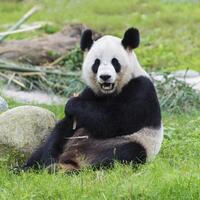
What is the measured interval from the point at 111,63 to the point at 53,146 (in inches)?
39.7

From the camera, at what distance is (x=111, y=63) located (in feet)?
23.9

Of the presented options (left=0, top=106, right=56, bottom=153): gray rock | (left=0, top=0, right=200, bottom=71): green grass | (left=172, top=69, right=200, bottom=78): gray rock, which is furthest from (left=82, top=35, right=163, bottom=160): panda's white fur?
(left=0, top=0, right=200, bottom=71): green grass

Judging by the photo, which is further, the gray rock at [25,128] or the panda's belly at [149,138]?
the gray rock at [25,128]

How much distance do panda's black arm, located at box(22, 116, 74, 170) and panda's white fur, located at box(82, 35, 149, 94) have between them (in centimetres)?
48

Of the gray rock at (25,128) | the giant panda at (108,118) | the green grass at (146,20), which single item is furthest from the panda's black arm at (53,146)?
the green grass at (146,20)

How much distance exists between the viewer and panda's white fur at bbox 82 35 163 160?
23.6ft

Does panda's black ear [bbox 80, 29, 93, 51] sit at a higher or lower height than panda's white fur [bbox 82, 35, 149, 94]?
higher

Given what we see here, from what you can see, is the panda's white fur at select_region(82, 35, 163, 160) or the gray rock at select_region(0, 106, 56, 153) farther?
the gray rock at select_region(0, 106, 56, 153)

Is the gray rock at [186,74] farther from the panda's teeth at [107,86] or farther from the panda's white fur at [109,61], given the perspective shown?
the panda's teeth at [107,86]

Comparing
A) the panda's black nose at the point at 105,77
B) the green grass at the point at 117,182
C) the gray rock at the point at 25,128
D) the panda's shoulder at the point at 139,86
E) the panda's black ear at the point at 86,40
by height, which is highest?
the panda's black ear at the point at 86,40

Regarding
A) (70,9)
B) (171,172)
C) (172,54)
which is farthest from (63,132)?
(70,9)

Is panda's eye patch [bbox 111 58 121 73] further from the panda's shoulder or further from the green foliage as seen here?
the green foliage

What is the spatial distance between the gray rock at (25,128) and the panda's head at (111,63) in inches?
29.5

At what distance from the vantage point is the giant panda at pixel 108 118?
7148mm
